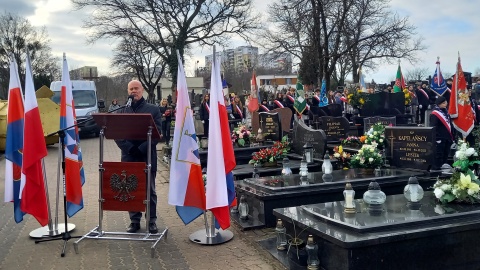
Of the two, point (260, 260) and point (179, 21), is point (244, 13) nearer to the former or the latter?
point (179, 21)

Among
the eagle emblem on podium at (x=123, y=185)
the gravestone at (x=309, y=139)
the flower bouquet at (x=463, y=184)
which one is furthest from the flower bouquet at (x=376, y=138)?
the eagle emblem on podium at (x=123, y=185)

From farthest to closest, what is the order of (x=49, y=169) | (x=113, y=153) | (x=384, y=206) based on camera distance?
(x=113, y=153)
(x=49, y=169)
(x=384, y=206)

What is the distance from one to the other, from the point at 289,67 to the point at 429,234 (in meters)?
30.8

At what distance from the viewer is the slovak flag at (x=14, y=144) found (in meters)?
6.12

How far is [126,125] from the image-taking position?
5.51 metres

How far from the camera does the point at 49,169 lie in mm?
13352

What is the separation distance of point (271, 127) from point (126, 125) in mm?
7460

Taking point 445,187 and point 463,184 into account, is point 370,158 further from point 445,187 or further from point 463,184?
point 463,184

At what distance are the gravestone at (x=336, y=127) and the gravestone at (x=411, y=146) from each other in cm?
442

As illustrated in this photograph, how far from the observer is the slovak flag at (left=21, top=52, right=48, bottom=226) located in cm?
593

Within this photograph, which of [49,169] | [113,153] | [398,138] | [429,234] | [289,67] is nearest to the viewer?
[429,234]

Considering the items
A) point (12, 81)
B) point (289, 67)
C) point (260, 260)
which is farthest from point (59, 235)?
point (289, 67)

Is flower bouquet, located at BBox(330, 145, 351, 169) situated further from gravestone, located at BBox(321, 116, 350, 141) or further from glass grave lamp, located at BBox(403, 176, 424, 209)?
gravestone, located at BBox(321, 116, 350, 141)

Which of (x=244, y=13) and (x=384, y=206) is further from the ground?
(x=244, y=13)
